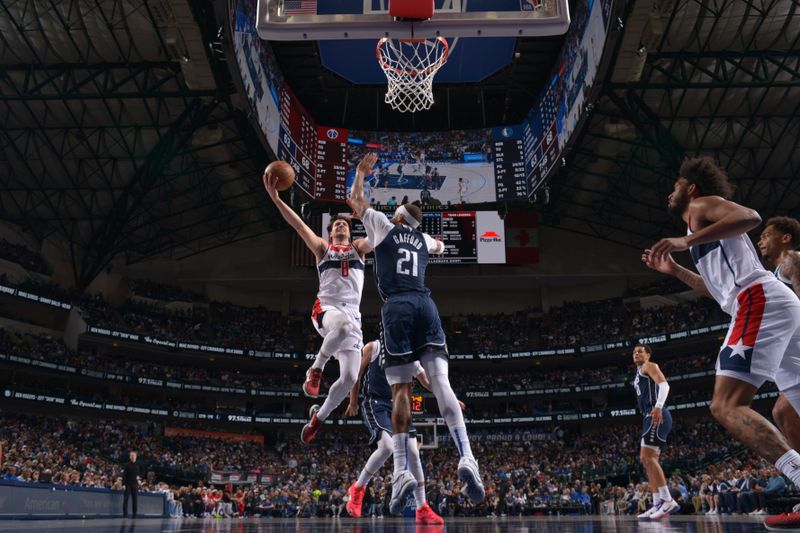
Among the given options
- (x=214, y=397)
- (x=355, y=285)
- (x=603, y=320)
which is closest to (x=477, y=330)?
(x=603, y=320)

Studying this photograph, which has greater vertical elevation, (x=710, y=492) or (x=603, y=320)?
(x=603, y=320)

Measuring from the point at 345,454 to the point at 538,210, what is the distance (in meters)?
15.2

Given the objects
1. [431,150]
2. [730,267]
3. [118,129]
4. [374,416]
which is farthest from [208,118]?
[730,267]

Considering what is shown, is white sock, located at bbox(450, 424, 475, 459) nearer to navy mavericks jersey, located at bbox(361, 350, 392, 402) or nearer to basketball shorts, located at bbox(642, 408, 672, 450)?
navy mavericks jersey, located at bbox(361, 350, 392, 402)

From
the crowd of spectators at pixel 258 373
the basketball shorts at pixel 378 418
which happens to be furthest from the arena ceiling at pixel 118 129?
the basketball shorts at pixel 378 418

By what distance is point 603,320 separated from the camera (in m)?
36.8

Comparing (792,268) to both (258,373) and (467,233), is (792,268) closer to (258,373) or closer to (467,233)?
(467,233)

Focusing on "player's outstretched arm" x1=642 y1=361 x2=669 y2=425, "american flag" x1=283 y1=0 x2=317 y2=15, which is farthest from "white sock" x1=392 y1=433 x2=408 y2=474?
"american flag" x1=283 y1=0 x2=317 y2=15

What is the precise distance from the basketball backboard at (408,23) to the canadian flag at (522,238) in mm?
22231

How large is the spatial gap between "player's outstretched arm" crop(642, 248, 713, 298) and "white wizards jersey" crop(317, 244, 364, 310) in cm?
356

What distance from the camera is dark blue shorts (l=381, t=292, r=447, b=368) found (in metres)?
5.55

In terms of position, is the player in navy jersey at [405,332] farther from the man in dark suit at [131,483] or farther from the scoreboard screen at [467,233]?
the scoreboard screen at [467,233]

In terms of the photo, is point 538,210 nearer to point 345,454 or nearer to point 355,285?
point 345,454

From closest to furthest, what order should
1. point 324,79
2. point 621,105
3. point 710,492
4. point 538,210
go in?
point 710,492
point 621,105
point 324,79
point 538,210
